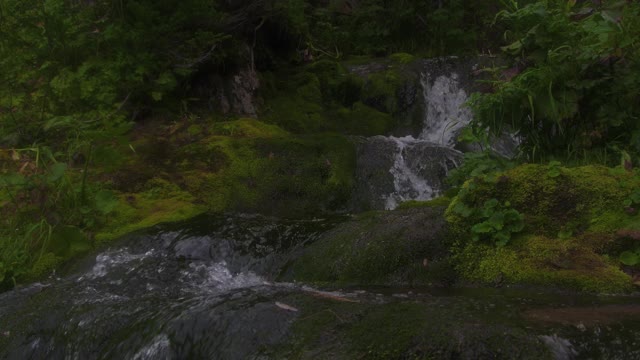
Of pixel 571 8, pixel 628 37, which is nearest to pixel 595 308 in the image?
pixel 628 37

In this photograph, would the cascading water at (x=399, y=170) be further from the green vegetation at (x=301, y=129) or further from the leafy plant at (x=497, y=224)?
the leafy plant at (x=497, y=224)

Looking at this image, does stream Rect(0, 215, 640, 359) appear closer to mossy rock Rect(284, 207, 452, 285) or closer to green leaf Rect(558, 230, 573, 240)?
mossy rock Rect(284, 207, 452, 285)

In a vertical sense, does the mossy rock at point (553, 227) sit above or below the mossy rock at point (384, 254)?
above

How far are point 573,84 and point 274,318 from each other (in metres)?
2.70

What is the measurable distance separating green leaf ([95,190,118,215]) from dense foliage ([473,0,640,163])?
3127 mm

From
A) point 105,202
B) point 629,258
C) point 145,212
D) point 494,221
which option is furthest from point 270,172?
point 629,258

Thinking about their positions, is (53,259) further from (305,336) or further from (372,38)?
(372,38)

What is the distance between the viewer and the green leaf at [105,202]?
5.36 metres

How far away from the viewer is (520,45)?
4594 mm

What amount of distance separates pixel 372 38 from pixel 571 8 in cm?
739

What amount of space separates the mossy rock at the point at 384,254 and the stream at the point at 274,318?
261 mm

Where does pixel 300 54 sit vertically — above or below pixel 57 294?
above

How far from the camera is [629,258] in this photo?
3.47m

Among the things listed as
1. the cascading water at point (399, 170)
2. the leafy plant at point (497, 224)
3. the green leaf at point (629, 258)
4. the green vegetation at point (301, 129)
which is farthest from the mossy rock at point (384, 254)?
the cascading water at point (399, 170)
